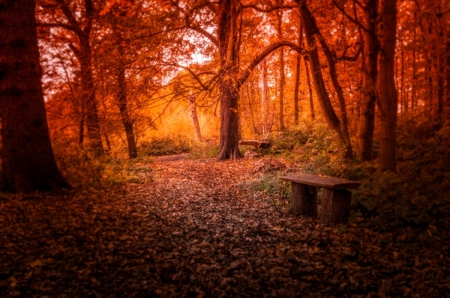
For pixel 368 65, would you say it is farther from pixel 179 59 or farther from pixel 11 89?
pixel 11 89

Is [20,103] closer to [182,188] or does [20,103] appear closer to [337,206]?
[182,188]

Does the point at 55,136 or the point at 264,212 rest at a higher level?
the point at 55,136

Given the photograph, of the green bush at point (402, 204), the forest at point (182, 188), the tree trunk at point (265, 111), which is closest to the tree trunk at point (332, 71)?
the forest at point (182, 188)

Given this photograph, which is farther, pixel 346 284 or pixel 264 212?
pixel 264 212

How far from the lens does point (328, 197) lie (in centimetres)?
479

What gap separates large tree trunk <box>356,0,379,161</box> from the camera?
7.43 meters

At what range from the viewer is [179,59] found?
8039mm

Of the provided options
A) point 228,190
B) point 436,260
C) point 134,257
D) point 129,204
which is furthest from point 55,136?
point 436,260

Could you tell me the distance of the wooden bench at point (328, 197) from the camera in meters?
4.59

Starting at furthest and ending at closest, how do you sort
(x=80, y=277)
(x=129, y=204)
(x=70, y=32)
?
1. (x=70, y=32)
2. (x=129, y=204)
3. (x=80, y=277)

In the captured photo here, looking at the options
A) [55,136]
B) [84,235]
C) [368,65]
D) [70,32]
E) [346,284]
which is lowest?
[346,284]

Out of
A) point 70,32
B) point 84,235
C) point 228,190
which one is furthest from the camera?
point 70,32

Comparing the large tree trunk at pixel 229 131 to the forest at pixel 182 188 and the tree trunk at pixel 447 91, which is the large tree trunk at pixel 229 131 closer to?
the forest at pixel 182 188

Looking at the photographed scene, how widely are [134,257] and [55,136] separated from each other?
5.82 meters
